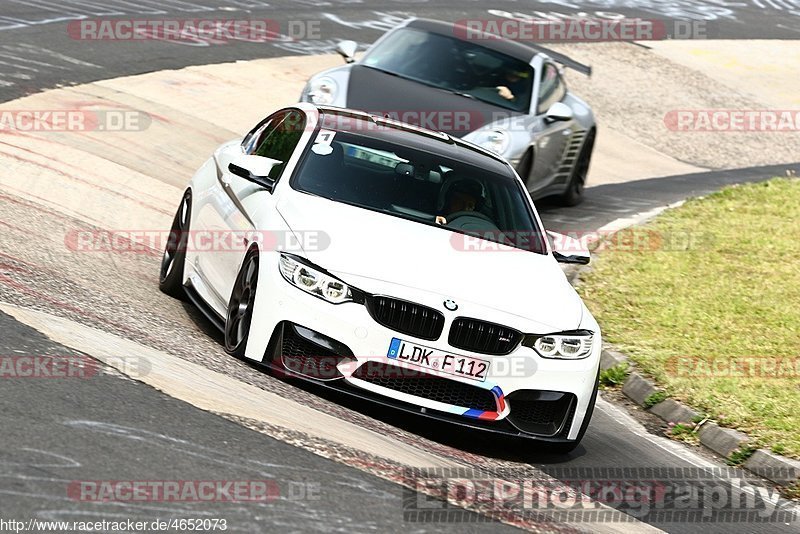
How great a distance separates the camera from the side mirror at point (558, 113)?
569 inches

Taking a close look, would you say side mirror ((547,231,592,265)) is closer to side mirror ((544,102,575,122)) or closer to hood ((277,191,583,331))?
hood ((277,191,583,331))

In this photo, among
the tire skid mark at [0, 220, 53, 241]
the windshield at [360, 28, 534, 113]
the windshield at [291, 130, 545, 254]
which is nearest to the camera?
the windshield at [291, 130, 545, 254]

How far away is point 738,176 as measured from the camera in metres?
→ 20.8

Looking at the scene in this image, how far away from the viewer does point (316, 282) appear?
7312 millimetres

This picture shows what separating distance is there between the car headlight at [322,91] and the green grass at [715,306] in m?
3.04

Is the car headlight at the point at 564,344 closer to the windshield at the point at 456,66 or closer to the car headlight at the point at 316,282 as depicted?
the car headlight at the point at 316,282

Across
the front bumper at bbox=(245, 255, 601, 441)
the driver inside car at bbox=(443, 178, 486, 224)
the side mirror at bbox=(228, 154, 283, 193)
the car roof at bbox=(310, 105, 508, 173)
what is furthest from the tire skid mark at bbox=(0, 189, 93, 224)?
the front bumper at bbox=(245, 255, 601, 441)

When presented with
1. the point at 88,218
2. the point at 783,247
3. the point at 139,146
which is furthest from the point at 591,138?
the point at 88,218

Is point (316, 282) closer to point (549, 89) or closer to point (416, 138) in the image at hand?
point (416, 138)

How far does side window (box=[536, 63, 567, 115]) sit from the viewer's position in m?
14.6

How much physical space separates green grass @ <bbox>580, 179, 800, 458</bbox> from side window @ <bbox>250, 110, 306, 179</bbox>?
3153mm

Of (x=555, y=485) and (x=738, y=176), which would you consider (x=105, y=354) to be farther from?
(x=738, y=176)

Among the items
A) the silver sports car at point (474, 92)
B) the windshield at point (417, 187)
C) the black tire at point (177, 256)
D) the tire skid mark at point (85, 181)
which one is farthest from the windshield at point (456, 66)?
the windshield at point (417, 187)

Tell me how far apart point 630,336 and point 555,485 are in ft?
12.7
